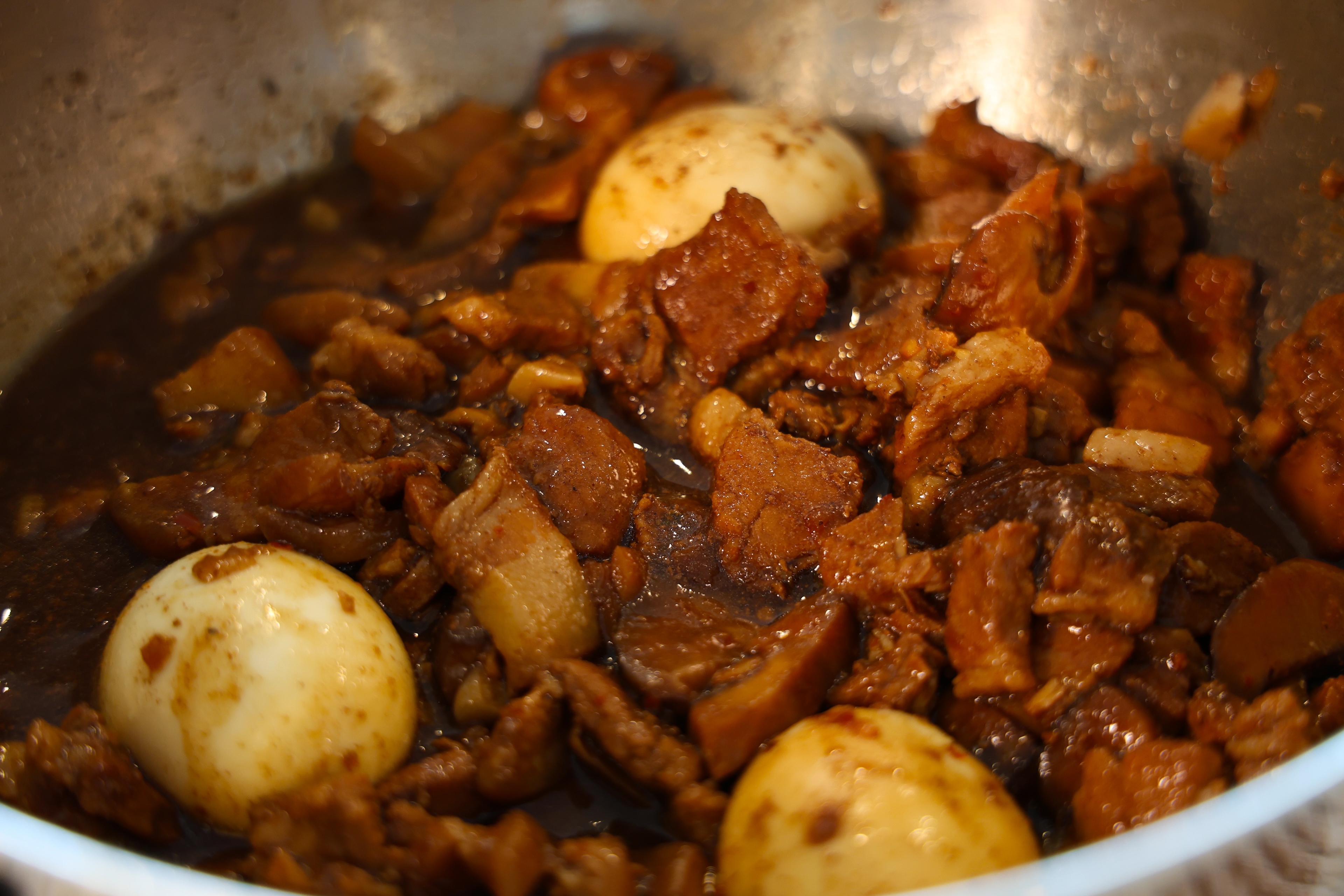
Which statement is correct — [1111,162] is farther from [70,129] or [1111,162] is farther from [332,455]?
[70,129]

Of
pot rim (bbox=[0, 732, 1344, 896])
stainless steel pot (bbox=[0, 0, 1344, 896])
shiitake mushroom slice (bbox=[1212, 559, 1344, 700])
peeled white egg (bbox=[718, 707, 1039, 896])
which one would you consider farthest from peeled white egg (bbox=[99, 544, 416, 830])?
shiitake mushroom slice (bbox=[1212, 559, 1344, 700])

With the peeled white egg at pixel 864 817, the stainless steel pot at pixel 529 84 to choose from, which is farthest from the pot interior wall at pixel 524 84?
the peeled white egg at pixel 864 817

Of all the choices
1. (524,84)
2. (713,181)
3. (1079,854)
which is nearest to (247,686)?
(1079,854)

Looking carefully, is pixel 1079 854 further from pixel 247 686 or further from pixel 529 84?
pixel 529 84

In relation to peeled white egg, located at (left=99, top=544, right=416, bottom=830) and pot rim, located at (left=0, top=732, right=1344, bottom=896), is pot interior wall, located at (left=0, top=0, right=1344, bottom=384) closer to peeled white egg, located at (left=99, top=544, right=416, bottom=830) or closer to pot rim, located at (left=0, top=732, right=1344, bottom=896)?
peeled white egg, located at (left=99, top=544, right=416, bottom=830)

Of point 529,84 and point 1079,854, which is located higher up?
point 529,84

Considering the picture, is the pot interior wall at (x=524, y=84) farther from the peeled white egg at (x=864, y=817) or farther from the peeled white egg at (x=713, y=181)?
the peeled white egg at (x=864, y=817)

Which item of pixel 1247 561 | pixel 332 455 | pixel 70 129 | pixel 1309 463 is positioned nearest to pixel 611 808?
pixel 332 455
